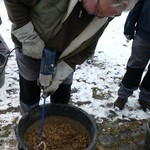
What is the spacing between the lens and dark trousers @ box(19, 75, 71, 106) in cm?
232

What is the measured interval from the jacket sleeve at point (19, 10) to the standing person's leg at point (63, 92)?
26.6 inches

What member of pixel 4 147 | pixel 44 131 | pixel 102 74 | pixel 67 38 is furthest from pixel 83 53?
pixel 102 74

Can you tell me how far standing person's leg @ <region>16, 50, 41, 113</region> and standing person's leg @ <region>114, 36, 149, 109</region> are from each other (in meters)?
1.12

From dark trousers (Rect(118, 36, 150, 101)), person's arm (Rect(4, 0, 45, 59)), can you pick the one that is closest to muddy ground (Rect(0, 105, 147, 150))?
dark trousers (Rect(118, 36, 150, 101))

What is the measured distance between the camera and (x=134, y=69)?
3076 mm

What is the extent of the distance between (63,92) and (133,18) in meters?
1.05

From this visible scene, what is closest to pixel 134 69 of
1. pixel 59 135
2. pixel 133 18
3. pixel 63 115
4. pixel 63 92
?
pixel 133 18

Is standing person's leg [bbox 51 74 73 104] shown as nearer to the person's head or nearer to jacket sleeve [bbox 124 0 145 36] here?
the person's head

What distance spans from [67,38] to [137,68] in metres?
1.34

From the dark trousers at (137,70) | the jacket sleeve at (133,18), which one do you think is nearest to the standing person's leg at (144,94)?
the dark trousers at (137,70)

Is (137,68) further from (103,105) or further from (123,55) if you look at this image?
(123,55)

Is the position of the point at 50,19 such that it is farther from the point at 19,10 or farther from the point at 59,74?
the point at 59,74

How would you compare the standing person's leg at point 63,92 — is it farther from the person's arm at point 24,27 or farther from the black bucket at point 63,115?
the person's arm at point 24,27

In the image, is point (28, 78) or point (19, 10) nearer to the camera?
point (19, 10)
